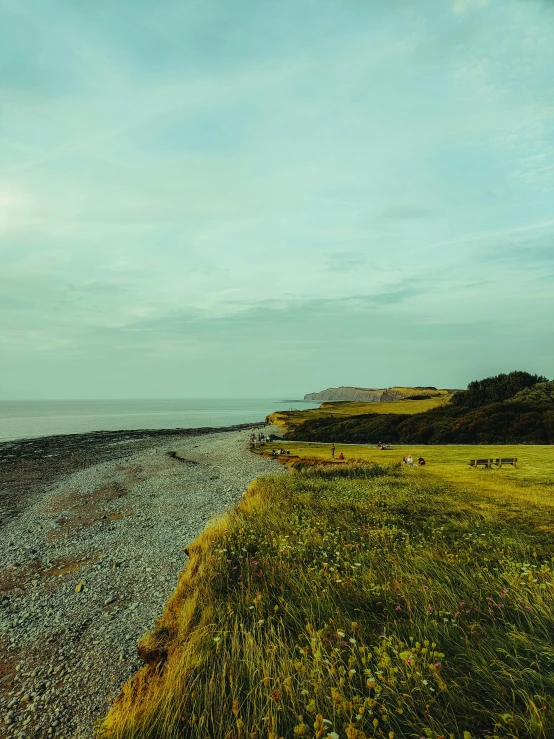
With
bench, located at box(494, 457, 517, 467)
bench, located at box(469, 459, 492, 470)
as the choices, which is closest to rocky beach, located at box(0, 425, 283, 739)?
bench, located at box(469, 459, 492, 470)

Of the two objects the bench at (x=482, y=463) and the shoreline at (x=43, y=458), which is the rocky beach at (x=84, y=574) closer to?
the shoreline at (x=43, y=458)

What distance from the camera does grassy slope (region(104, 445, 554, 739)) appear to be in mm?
4203

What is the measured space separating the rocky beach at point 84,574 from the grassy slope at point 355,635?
2.12 m

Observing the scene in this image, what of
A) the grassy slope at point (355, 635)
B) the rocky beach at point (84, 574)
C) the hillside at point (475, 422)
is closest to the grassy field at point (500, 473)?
the grassy slope at point (355, 635)

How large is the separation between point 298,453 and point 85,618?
3194cm

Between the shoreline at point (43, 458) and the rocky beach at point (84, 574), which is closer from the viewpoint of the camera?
the rocky beach at point (84, 574)

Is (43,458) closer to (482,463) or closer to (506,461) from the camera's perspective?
(482,463)

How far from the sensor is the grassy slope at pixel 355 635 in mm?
4203

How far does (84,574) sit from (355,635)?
1215cm

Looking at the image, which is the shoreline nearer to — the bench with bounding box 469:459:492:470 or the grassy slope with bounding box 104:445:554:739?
the grassy slope with bounding box 104:445:554:739

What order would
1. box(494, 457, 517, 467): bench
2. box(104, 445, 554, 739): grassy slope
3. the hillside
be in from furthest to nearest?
the hillside < box(494, 457, 517, 467): bench < box(104, 445, 554, 739): grassy slope

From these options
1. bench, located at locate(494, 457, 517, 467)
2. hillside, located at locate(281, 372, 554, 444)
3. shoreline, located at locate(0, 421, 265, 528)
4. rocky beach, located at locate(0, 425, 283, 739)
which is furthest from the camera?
hillside, located at locate(281, 372, 554, 444)

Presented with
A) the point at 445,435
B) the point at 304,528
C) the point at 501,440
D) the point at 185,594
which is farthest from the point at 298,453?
the point at 185,594

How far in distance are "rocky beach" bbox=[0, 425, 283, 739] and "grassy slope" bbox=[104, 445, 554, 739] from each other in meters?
2.12
